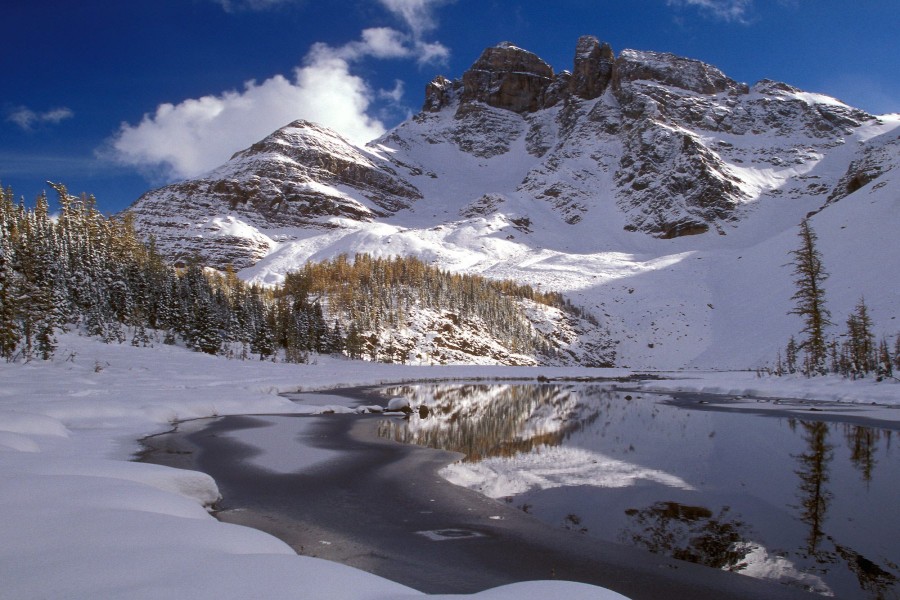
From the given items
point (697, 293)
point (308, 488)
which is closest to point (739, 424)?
point (308, 488)

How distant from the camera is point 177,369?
34.8m

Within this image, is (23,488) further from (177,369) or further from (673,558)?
(177,369)

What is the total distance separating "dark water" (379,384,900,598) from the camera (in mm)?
7184

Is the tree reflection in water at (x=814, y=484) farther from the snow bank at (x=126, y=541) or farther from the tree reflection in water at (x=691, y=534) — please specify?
the snow bank at (x=126, y=541)

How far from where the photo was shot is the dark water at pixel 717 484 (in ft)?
23.6

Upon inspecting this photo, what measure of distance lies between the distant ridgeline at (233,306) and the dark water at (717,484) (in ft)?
98.8

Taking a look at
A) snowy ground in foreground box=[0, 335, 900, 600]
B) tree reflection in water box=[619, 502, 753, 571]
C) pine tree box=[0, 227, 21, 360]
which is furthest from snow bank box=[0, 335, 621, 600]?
pine tree box=[0, 227, 21, 360]

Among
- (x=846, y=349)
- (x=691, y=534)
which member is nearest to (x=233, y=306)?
(x=846, y=349)

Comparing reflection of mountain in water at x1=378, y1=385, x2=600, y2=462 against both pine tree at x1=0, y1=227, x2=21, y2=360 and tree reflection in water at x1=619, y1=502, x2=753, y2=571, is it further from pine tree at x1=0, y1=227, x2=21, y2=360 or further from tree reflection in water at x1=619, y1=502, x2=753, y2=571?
pine tree at x1=0, y1=227, x2=21, y2=360

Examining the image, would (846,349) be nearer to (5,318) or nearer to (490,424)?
(490,424)

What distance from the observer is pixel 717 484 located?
1098 cm

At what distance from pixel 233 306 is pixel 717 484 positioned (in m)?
74.0

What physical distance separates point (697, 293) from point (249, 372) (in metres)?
101

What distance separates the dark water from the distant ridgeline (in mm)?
30121
